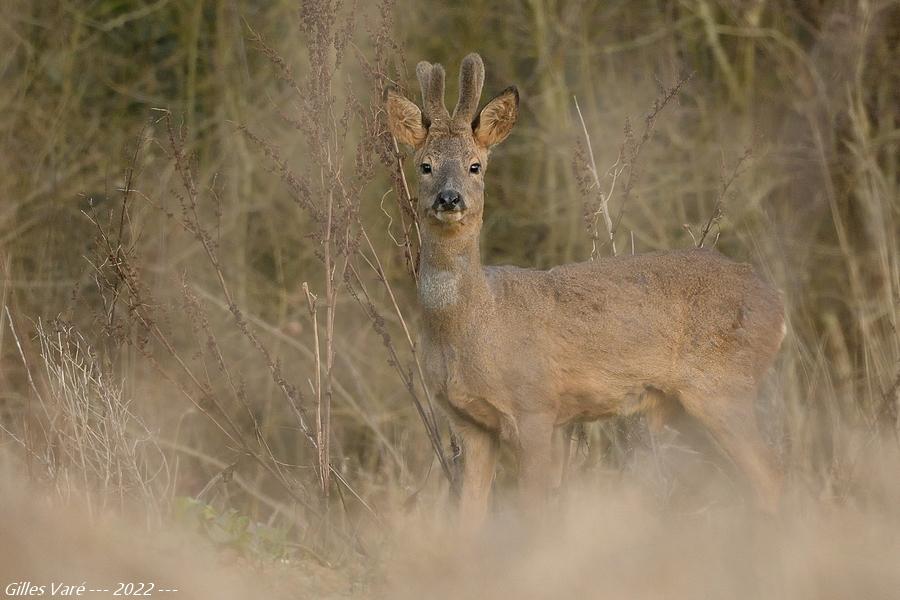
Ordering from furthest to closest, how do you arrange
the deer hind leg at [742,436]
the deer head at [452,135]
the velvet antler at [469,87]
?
the deer hind leg at [742,436]
the velvet antler at [469,87]
the deer head at [452,135]

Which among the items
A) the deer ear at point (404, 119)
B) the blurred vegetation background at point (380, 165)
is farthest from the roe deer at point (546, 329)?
the blurred vegetation background at point (380, 165)

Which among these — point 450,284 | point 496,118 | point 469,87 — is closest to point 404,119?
point 469,87

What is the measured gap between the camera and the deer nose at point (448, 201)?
6.65 m

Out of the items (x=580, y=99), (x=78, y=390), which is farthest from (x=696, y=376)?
(x=580, y=99)

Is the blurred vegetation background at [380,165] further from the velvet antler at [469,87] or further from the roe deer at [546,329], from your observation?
the velvet antler at [469,87]

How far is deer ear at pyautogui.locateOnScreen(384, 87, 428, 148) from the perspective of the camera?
7.02 m

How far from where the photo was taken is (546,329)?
7109mm

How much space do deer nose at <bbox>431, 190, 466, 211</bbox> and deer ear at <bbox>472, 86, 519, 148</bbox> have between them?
0.59 meters

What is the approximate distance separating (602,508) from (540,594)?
1.29 meters

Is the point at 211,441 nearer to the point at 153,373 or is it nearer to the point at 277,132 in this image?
the point at 153,373

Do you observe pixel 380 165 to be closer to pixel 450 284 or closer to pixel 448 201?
pixel 450 284

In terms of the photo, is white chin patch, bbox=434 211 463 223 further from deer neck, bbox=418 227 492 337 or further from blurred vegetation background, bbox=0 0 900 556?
blurred vegetation background, bbox=0 0 900 556

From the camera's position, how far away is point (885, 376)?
29.8 ft

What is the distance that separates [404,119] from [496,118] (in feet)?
1.56
